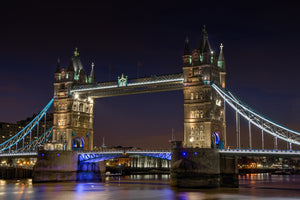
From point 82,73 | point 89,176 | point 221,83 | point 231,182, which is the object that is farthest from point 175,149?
point 82,73

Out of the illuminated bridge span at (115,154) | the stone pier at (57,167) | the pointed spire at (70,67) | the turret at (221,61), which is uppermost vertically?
the pointed spire at (70,67)

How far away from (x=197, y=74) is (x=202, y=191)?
15643 mm

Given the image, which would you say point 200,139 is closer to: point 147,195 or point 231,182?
point 231,182

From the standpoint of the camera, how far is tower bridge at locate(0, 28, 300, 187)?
44062mm

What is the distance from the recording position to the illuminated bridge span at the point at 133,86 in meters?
52.4

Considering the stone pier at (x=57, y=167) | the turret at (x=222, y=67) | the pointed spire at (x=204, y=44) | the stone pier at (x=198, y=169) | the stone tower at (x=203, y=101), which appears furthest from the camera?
the stone pier at (x=57, y=167)

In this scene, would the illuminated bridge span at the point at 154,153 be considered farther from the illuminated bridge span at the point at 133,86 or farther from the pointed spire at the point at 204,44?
the pointed spire at the point at 204,44

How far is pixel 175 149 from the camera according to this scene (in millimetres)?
45375

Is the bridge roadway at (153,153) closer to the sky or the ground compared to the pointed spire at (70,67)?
closer to the ground

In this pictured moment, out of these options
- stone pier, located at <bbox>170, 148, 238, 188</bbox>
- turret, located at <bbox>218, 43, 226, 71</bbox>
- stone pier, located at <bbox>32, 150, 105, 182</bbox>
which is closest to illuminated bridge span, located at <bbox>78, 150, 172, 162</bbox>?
stone pier, located at <bbox>32, 150, 105, 182</bbox>

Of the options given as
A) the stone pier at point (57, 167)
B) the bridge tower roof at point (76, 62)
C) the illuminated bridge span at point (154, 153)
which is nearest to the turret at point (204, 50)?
the illuminated bridge span at point (154, 153)

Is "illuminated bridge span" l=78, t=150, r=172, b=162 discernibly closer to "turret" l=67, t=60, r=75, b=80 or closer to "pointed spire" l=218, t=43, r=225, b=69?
"turret" l=67, t=60, r=75, b=80

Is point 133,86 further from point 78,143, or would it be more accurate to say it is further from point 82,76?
point 78,143

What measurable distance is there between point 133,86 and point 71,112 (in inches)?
468
